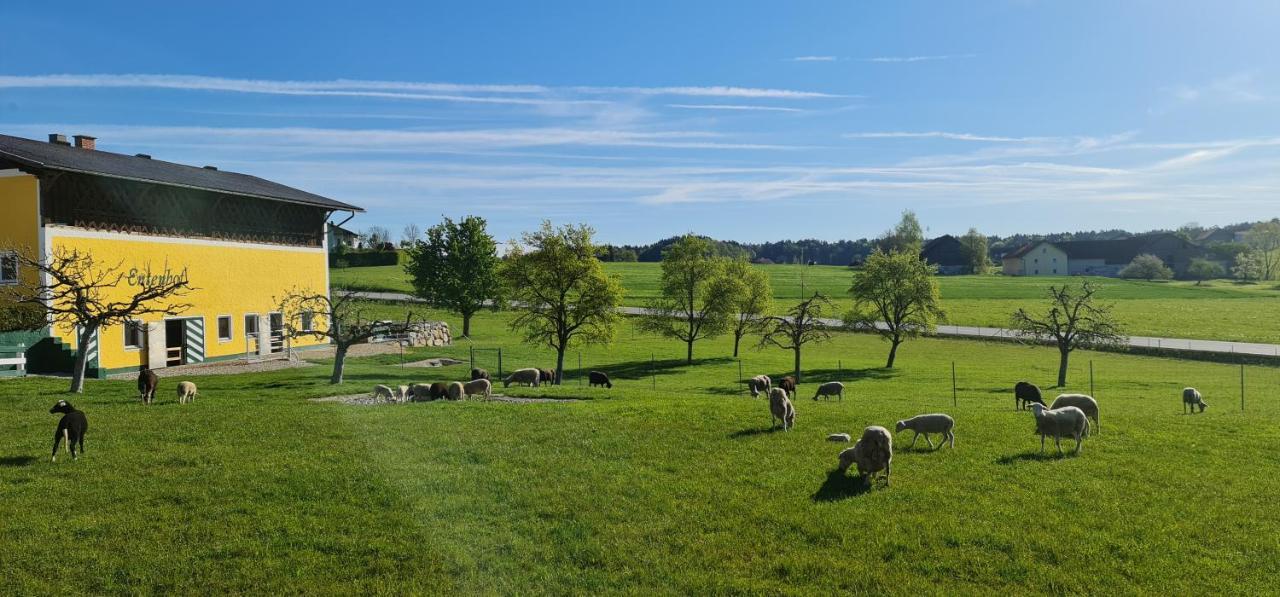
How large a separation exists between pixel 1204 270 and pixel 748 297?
384 feet

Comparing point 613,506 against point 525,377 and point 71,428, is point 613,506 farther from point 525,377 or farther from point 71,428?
point 525,377

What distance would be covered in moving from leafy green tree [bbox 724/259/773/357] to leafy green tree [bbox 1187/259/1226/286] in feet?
364

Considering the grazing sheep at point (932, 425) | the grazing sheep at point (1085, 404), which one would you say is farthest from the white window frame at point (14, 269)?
the grazing sheep at point (1085, 404)

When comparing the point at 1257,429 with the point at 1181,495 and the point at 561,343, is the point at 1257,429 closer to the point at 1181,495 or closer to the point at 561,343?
the point at 1181,495

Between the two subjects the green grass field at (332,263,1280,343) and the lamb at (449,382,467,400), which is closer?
the lamb at (449,382,467,400)

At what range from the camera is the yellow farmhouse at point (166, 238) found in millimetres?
31891

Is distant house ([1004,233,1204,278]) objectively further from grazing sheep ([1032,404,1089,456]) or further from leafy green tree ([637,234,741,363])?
grazing sheep ([1032,404,1089,456])

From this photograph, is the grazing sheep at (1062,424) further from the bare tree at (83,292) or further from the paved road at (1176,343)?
the paved road at (1176,343)

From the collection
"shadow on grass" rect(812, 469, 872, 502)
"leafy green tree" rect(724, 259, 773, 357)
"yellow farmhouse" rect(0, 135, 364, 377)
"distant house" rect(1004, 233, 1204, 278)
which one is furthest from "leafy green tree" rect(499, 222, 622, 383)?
"distant house" rect(1004, 233, 1204, 278)

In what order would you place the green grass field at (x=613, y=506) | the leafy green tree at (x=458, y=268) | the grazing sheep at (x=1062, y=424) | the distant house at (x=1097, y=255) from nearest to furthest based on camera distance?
the green grass field at (x=613, y=506) < the grazing sheep at (x=1062, y=424) < the leafy green tree at (x=458, y=268) < the distant house at (x=1097, y=255)

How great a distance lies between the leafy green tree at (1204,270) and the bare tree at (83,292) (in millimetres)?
153982

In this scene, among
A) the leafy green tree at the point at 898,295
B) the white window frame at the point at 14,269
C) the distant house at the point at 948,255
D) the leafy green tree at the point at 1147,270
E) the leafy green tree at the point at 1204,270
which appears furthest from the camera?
the distant house at the point at 948,255

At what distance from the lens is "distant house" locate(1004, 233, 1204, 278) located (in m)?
158

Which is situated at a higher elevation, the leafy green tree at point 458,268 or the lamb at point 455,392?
the leafy green tree at point 458,268
